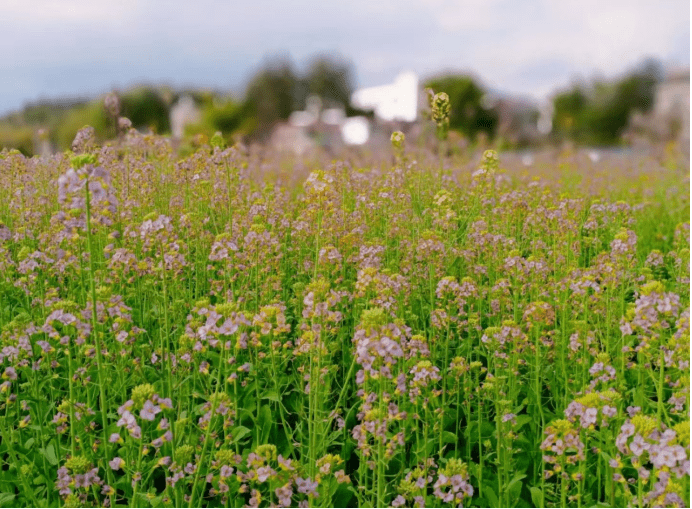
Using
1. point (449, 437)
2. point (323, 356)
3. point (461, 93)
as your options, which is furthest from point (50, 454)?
point (461, 93)

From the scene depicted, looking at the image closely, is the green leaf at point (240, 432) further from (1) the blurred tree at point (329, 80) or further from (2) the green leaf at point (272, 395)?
(1) the blurred tree at point (329, 80)

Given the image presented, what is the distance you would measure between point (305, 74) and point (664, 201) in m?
59.7

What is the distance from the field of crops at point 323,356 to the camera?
120 inches

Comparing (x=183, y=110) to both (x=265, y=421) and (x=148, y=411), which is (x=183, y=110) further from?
(x=148, y=411)

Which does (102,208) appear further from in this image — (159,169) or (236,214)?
(159,169)

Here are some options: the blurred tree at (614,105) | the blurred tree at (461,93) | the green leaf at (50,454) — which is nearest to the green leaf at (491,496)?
the green leaf at (50,454)

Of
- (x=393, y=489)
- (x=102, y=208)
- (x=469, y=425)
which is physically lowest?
(x=393, y=489)

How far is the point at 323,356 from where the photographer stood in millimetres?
3611

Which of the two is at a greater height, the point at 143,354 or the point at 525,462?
the point at 143,354

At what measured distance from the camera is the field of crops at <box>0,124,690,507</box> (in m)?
3.06

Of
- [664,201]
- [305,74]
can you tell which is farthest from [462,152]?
[305,74]

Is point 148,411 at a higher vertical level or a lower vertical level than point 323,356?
higher

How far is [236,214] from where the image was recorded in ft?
18.2

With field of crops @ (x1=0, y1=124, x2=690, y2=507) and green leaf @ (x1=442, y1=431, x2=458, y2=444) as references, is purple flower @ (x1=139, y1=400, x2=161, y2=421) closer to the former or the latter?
field of crops @ (x1=0, y1=124, x2=690, y2=507)
